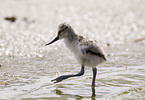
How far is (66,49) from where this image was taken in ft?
13.6

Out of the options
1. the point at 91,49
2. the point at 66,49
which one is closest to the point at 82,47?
the point at 91,49

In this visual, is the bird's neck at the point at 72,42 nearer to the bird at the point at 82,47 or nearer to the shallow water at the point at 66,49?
the bird at the point at 82,47

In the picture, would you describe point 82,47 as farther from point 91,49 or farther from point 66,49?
point 66,49

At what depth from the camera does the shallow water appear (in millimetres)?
3805


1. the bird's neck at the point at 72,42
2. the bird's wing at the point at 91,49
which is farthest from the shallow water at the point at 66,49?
the bird's wing at the point at 91,49

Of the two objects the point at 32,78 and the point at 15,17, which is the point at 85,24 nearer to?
the point at 15,17

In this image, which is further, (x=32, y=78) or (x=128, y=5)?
(x=128, y=5)

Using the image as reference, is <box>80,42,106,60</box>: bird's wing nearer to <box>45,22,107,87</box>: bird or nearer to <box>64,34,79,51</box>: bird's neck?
<box>45,22,107,87</box>: bird

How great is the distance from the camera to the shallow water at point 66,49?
3805mm

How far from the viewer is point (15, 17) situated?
856 cm

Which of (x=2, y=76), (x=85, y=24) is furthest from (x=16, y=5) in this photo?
(x=2, y=76)

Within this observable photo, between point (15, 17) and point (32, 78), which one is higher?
point (15, 17)

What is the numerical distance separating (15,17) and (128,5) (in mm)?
4099

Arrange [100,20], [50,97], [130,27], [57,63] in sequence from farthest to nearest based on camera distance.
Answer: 1. [100,20]
2. [130,27]
3. [57,63]
4. [50,97]
